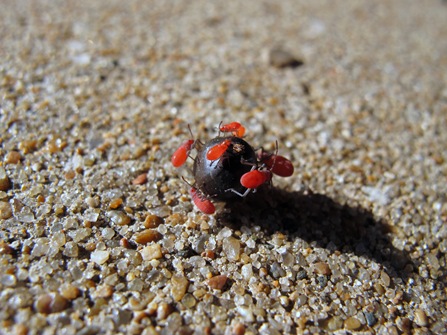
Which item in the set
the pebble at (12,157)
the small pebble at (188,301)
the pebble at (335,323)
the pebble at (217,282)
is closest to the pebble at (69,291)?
the small pebble at (188,301)

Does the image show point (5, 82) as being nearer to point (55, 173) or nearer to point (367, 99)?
point (55, 173)

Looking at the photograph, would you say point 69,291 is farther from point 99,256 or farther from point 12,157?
point 12,157

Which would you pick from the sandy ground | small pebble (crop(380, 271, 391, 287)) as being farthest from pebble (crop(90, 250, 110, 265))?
small pebble (crop(380, 271, 391, 287))

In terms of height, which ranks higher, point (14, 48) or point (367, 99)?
point (14, 48)

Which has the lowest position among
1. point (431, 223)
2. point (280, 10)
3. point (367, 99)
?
point (431, 223)

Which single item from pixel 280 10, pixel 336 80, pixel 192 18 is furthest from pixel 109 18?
pixel 336 80

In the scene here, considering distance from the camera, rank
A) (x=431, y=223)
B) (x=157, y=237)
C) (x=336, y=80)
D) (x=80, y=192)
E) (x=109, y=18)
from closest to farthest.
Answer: (x=157, y=237) < (x=80, y=192) < (x=431, y=223) < (x=336, y=80) < (x=109, y=18)

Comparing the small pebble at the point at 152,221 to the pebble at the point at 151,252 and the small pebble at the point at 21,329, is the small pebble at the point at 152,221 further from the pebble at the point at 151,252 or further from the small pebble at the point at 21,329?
the small pebble at the point at 21,329
